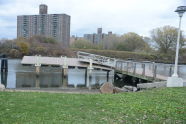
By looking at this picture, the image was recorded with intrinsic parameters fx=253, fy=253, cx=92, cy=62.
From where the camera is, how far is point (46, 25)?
91.6m

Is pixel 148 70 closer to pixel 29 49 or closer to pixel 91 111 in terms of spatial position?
pixel 91 111

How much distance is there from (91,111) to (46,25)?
8763 centimetres

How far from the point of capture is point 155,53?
76.2m

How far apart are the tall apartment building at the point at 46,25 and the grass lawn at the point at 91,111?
8064 centimetres

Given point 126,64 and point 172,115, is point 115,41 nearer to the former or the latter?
point 126,64

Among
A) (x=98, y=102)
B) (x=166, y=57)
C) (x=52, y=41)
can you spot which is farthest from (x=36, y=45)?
(x=98, y=102)

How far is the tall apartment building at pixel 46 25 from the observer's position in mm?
89125

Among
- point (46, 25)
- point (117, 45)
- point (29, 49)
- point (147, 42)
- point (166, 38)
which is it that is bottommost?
point (29, 49)

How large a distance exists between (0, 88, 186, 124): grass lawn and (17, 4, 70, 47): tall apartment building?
80638 millimetres

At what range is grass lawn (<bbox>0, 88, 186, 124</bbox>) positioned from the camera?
590 cm

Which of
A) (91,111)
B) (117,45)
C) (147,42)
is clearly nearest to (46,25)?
(117,45)

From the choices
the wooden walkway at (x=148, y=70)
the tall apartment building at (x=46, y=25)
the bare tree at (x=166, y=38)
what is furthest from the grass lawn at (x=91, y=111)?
the tall apartment building at (x=46, y=25)

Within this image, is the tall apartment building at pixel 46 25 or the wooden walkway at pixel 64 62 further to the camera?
the tall apartment building at pixel 46 25

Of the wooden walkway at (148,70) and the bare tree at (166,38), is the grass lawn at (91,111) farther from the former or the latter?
the bare tree at (166,38)
